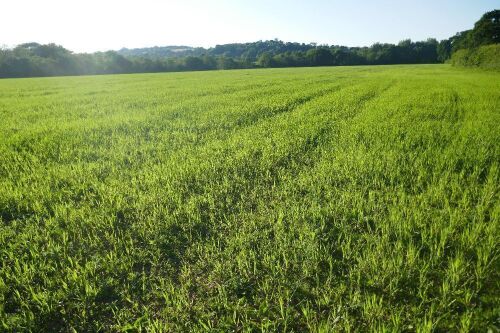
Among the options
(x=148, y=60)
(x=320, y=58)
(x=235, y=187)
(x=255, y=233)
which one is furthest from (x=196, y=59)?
(x=255, y=233)

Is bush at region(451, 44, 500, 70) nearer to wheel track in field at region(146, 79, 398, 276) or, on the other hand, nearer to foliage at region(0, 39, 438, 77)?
wheel track in field at region(146, 79, 398, 276)

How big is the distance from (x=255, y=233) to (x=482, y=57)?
55.8 metres

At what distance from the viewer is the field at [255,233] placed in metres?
3.24

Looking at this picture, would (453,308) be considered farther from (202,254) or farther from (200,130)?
(200,130)

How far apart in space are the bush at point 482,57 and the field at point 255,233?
43.1 m

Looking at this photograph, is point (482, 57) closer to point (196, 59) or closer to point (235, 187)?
point (235, 187)

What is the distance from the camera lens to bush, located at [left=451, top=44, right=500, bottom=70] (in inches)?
1676

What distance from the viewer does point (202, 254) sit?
4.20 m

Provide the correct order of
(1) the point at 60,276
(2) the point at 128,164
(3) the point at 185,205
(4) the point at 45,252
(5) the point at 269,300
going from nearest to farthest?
(5) the point at 269,300, (1) the point at 60,276, (4) the point at 45,252, (3) the point at 185,205, (2) the point at 128,164

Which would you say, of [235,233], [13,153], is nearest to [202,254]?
[235,233]

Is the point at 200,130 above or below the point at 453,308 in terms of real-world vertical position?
above

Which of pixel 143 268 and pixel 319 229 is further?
pixel 319 229

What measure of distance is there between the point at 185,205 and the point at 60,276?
2086mm

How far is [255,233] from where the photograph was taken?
4.53 m
